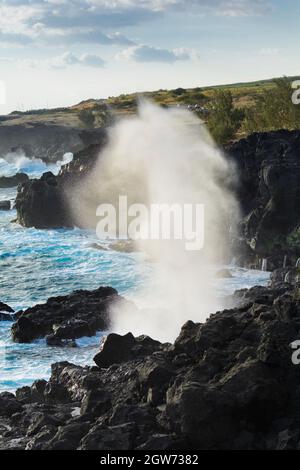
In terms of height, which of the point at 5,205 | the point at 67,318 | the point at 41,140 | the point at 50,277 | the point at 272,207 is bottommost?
the point at 67,318

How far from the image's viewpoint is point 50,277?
44.8 meters

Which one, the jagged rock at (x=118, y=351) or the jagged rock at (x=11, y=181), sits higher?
the jagged rock at (x=11, y=181)

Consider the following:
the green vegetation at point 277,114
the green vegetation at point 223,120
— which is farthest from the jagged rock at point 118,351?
the green vegetation at point 223,120

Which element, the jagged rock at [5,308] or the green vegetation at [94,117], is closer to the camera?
the jagged rock at [5,308]

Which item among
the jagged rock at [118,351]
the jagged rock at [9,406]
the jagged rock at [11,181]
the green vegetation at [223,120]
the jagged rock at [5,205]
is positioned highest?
the green vegetation at [223,120]

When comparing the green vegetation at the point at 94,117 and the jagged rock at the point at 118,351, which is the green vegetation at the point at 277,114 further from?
the green vegetation at the point at 94,117

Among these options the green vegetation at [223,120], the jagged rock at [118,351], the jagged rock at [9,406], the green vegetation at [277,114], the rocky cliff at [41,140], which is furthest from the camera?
the rocky cliff at [41,140]

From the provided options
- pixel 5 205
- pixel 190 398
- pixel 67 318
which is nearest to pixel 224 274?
pixel 67 318

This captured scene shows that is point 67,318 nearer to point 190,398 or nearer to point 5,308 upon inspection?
point 5,308

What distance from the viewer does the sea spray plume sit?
34.8 m

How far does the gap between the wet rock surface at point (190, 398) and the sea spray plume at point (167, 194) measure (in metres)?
10.0

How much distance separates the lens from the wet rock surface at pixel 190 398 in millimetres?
16500

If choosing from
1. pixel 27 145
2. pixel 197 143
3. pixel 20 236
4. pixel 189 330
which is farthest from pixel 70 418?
pixel 27 145

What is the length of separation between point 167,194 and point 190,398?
134 feet
